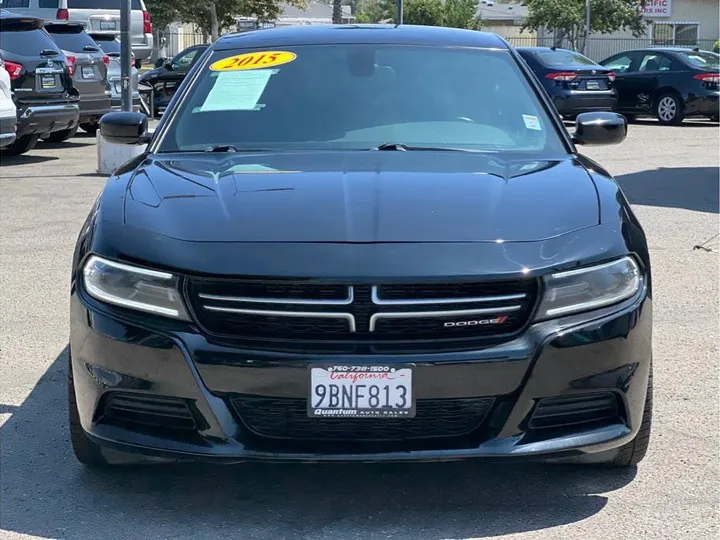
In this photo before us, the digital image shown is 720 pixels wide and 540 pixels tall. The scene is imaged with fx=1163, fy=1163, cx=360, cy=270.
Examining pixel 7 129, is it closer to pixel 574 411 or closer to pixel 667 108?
pixel 574 411

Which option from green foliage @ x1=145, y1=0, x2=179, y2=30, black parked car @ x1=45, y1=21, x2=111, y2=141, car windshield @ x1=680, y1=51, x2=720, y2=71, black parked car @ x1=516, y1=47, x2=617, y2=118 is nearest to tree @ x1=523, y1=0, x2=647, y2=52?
green foliage @ x1=145, y1=0, x2=179, y2=30

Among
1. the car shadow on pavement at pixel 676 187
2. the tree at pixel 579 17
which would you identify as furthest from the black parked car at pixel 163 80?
the tree at pixel 579 17

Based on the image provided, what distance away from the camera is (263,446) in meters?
3.42

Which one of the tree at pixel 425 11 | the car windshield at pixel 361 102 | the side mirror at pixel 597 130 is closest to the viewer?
the car windshield at pixel 361 102

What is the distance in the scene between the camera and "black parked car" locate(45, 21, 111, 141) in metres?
16.3

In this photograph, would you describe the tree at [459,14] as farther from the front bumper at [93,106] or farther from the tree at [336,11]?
the front bumper at [93,106]

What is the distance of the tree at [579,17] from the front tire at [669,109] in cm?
2437

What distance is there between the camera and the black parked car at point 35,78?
14094 mm

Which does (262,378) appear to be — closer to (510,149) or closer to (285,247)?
(285,247)

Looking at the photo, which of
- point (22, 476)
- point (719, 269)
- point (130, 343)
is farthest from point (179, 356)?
point (719, 269)

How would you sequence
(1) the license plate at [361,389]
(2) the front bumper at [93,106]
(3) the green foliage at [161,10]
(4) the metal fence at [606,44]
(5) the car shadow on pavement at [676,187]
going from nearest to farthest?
(1) the license plate at [361,389], (5) the car shadow on pavement at [676,187], (2) the front bumper at [93,106], (3) the green foliage at [161,10], (4) the metal fence at [606,44]

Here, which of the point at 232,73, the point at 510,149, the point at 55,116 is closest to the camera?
the point at 510,149

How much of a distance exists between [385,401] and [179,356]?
24.0 inches

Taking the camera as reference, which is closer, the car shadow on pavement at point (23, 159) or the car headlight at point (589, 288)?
the car headlight at point (589, 288)
